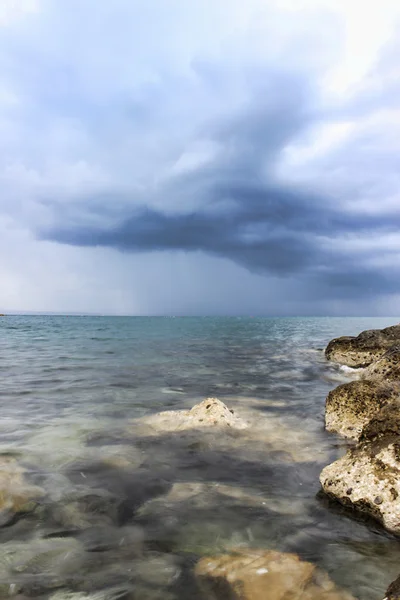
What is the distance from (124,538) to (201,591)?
1.19m

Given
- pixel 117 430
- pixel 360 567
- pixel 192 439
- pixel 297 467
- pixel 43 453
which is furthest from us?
pixel 117 430

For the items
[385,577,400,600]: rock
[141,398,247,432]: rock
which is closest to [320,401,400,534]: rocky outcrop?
[385,577,400,600]: rock

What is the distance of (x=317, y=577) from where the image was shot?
361cm

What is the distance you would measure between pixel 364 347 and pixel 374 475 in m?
17.0

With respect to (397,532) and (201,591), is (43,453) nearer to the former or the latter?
(201,591)

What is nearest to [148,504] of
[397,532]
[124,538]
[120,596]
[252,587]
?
[124,538]

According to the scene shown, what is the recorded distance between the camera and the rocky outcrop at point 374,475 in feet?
15.0

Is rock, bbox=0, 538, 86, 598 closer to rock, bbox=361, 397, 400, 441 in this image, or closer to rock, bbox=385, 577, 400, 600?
rock, bbox=385, 577, 400, 600

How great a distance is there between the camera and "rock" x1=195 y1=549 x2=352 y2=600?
3348 mm

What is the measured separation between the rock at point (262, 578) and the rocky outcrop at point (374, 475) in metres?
1.32

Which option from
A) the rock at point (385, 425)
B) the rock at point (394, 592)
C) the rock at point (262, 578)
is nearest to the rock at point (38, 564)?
the rock at point (262, 578)

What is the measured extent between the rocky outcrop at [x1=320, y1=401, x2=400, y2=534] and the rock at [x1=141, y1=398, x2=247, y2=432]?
11.1ft

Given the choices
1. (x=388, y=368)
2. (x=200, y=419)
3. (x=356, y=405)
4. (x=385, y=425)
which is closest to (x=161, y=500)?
(x=385, y=425)

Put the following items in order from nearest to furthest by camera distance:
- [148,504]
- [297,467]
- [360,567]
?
1. [360,567]
2. [148,504]
3. [297,467]
